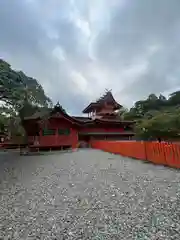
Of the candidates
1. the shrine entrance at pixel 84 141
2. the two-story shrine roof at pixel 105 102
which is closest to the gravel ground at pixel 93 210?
the shrine entrance at pixel 84 141

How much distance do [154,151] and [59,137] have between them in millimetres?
18158

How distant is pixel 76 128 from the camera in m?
32.4

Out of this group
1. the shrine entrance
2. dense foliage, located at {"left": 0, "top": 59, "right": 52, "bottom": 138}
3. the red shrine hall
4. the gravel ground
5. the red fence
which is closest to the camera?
the gravel ground

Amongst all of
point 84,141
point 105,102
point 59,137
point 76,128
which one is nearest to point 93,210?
point 59,137

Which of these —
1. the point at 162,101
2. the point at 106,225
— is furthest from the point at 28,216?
the point at 162,101

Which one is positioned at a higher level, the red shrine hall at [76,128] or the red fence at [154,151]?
the red shrine hall at [76,128]

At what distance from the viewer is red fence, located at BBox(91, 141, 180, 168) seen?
11.4 metres

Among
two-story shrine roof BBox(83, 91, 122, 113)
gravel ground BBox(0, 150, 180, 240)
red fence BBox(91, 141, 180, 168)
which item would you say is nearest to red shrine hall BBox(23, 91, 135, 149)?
two-story shrine roof BBox(83, 91, 122, 113)

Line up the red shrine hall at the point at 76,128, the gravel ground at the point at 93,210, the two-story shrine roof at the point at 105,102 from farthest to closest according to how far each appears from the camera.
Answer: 1. the two-story shrine roof at the point at 105,102
2. the red shrine hall at the point at 76,128
3. the gravel ground at the point at 93,210

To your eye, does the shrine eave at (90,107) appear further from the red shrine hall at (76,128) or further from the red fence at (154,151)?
the red fence at (154,151)

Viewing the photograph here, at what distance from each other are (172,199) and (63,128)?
25947 millimetres

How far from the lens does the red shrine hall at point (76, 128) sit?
2936 centimetres

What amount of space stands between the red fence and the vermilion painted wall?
33.3ft

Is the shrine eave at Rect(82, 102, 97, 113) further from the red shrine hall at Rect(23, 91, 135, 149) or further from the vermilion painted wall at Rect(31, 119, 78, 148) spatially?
the vermilion painted wall at Rect(31, 119, 78, 148)
